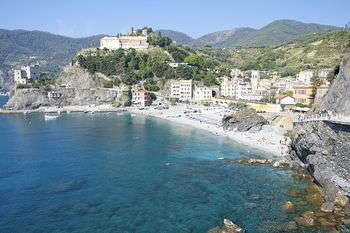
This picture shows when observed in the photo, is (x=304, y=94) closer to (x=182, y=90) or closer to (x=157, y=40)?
(x=182, y=90)

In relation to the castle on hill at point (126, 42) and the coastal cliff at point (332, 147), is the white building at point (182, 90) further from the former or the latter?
the coastal cliff at point (332, 147)

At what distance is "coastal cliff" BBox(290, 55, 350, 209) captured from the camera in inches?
1024

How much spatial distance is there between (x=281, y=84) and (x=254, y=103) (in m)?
16.6

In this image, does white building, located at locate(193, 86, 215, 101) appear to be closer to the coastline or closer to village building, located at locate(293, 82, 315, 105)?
the coastline

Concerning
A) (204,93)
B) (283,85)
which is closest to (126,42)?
(204,93)

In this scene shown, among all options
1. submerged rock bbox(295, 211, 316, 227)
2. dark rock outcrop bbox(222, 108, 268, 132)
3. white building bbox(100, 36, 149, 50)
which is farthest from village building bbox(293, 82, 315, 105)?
white building bbox(100, 36, 149, 50)

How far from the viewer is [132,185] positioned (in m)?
31.1

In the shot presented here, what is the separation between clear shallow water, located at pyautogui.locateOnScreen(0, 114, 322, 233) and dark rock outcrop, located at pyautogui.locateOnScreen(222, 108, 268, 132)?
5.04 m

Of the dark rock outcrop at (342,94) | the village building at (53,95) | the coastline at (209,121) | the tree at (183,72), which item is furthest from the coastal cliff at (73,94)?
the dark rock outcrop at (342,94)

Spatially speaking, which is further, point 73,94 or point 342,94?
point 73,94

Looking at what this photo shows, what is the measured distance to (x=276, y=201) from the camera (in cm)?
2712

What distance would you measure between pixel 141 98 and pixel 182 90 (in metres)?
10.7

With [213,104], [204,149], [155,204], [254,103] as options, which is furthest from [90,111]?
[155,204]

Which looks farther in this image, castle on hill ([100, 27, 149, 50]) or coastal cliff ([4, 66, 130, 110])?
castle on hill ([100, 27, 149, 50])
